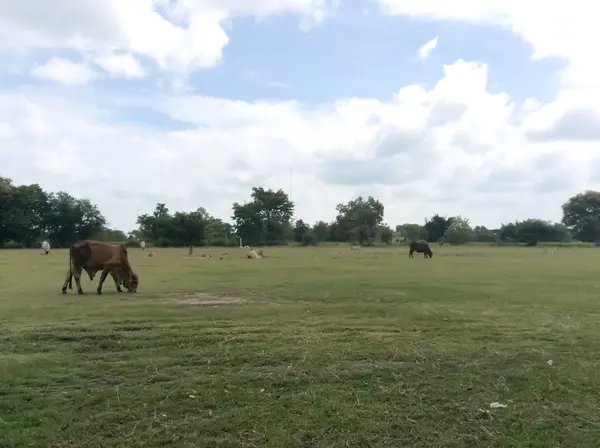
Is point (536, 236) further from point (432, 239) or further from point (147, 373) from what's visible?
point (147, 373)

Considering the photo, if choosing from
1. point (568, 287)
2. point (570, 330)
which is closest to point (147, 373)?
point (570, 330)

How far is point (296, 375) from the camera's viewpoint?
8.95 metres

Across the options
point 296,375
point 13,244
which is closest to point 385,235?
point 13,244

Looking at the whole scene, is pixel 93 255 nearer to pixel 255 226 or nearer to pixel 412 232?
pixel 255 226

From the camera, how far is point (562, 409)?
7.82 metres

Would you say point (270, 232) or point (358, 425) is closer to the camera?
point (358, 425)

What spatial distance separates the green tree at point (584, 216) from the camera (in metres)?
142

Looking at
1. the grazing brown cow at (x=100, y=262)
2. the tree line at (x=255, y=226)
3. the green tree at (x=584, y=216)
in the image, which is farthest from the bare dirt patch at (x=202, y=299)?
the green tree at (x=584, y=216)

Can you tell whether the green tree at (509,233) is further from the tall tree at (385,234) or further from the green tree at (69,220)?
the green tree at (69,220)

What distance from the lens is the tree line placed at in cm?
9919

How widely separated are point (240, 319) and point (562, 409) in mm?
7216

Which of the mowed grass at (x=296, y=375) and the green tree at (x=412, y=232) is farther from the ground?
the green tree at (x=412, y=232)

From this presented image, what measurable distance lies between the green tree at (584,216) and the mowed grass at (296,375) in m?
142

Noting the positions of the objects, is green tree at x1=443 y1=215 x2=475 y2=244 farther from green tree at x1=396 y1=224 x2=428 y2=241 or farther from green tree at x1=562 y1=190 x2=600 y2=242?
green tree at x1=562 y1=190 x2=600 y2=242
